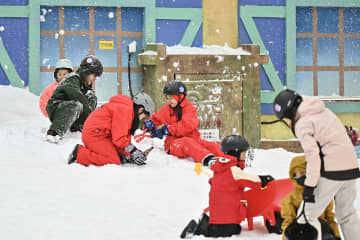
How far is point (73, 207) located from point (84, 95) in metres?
2.64

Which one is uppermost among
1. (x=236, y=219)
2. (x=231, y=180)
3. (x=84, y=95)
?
(x=84, y=95)

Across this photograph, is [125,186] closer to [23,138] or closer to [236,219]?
[236,219]

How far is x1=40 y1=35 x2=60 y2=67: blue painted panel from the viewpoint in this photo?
7.92m

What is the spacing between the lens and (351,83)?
28.4 ft

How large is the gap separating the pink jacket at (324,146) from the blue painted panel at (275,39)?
5601 mm

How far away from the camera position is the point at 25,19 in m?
7.77

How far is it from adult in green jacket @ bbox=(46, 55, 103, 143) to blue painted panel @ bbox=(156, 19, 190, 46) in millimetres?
2327

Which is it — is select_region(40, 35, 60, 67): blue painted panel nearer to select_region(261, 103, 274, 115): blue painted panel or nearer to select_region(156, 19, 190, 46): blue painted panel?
select_region(156, 19, 190, 46): blue painted panel

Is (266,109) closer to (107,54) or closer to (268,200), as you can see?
(107,54)

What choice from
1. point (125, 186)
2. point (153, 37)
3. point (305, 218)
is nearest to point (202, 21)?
point (153, 37)

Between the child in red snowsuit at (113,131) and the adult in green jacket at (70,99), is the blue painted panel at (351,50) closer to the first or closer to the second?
the adult in green jacket at (70,99)

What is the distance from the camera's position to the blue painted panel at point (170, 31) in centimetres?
797

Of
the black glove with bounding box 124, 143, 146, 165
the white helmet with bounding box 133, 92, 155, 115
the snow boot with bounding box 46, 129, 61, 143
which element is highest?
the white helmet with bounding box 133, 92, 155, 115

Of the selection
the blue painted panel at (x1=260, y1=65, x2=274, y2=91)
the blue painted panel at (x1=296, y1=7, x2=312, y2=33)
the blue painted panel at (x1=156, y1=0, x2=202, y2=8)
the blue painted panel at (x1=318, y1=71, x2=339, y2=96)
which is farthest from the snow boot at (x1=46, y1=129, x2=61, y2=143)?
the blue painted panel at (x1=318, y1=71, x2=339, y2=96)
